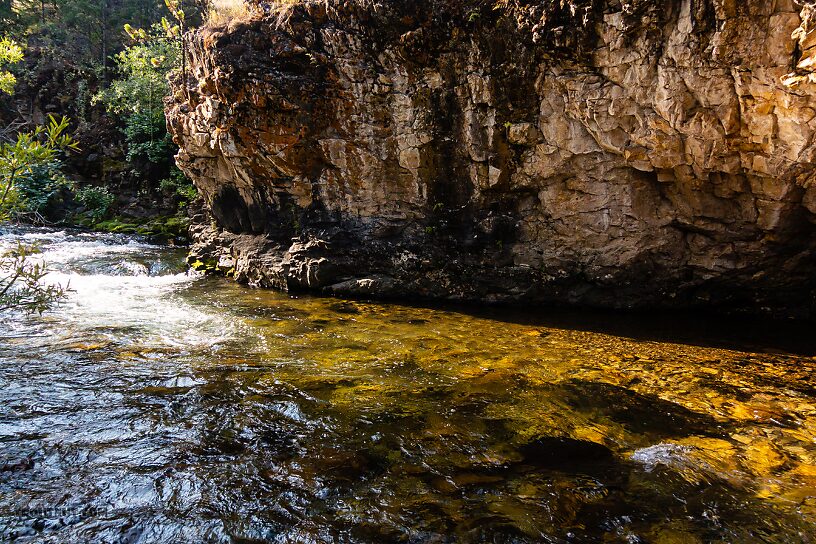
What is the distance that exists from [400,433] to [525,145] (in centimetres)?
643

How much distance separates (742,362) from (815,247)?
3082mm

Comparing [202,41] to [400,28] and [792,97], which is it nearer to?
[400,28]

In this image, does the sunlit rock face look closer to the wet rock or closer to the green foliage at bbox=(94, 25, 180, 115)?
the wet rock

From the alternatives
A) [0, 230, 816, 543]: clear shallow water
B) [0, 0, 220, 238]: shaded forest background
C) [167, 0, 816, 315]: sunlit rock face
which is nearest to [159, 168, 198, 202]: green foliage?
[0, 0, 220, 238]: shaded forest background

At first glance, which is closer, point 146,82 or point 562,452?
point 562,452

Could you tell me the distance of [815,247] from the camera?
8.31 metres

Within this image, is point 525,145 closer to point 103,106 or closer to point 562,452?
point 562,452

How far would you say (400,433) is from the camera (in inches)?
194

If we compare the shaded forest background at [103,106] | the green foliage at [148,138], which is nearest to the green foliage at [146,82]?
the shaded forest background at [103,106]

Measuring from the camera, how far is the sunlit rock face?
7.11 metres

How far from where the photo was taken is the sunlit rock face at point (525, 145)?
7109 mm

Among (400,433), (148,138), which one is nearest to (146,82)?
(148,138)

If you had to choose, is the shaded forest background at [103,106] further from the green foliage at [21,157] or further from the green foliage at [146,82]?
the green foliage at [21,157]

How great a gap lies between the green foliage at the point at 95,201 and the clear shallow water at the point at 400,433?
1456cm
